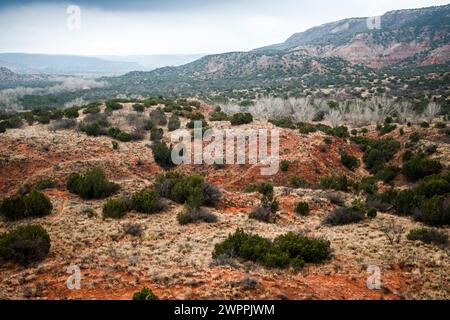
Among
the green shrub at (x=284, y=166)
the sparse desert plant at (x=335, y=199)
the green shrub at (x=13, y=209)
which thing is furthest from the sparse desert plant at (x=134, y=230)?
the green shrub at (x=284, y=166)

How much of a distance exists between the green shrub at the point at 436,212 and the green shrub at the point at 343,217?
202 cm

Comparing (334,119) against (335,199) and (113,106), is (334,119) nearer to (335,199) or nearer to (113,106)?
(113,106)

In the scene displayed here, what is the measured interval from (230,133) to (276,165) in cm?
554

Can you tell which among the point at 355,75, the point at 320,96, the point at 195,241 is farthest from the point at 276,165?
the point at 355,75

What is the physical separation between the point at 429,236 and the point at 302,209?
4.70 meters

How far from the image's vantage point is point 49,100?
71250 mm

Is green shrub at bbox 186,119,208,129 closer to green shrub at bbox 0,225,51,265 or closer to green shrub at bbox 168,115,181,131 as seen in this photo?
green shrub at bbox 168,115,181,131

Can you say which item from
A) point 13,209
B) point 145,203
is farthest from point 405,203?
point 13,209

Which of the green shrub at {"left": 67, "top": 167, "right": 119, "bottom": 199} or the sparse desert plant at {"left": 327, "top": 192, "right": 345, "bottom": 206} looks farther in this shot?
the sparse desert plant at {"left": 327, "top": 192, "right": 345, "bottom": 206}

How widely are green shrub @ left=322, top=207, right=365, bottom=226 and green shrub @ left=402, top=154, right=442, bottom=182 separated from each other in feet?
38.9

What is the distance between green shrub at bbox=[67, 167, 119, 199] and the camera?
46.8 feet

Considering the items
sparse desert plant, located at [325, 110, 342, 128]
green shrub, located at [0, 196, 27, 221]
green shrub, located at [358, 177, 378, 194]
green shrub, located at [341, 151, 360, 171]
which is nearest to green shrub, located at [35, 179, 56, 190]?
green shrub, located at [0, 196, 27, 221]

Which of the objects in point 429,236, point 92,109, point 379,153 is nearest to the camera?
point 429,236

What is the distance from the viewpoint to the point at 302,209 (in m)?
14.1
